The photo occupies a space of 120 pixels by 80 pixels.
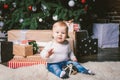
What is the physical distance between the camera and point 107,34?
14.5 feet

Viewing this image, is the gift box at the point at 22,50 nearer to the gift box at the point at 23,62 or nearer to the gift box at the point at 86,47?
the gift box at the point at 23,62

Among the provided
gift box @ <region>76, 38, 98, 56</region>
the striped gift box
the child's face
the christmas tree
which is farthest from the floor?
the child's face

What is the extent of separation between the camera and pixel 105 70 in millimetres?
2434

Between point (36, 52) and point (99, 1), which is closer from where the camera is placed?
point (36, 52)

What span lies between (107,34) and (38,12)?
1200mm

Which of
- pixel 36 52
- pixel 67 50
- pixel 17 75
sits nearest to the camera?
pixel 17 75

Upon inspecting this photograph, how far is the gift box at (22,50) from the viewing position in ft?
9.65

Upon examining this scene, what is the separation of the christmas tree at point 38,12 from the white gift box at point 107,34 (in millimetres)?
510

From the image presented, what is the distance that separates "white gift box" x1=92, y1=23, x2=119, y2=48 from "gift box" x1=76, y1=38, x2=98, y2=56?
59 cm

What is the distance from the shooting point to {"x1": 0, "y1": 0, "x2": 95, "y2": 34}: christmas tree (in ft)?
12.5

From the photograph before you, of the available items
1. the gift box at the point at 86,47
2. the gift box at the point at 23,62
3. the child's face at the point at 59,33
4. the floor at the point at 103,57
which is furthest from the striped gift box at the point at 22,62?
the gift box at the point at 86,47

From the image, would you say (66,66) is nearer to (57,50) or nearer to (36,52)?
(57,50)

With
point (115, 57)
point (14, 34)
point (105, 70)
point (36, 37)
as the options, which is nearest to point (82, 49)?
point (115, 57)

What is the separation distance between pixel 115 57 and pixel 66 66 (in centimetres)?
135
